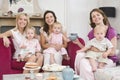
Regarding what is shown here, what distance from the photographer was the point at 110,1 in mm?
5332

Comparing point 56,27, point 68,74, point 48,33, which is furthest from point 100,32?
point 68,74

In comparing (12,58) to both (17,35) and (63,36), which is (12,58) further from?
(63,36)

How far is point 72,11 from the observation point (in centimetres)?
569

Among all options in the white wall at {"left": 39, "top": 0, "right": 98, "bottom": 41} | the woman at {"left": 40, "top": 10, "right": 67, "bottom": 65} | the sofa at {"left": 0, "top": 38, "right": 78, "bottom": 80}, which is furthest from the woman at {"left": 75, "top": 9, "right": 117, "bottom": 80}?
the white wall at {"left": 39, "top": 0, "right": 98, "bottom": 41}

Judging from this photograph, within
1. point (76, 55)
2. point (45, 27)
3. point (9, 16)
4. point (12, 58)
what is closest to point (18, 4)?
point (9, 16)

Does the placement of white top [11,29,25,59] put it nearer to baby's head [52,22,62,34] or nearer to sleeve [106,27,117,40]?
baby's head [52,22,62,34]

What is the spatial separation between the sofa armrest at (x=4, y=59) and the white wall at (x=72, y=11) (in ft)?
7.87

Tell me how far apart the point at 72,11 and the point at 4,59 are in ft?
8.85

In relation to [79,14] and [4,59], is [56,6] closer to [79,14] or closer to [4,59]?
[79,14]

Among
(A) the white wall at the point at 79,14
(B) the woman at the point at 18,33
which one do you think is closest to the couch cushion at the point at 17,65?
(B) the woman at the point at 18,33

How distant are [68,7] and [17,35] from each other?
224cm

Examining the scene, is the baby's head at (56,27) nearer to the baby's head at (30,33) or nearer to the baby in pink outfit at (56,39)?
the baby in pink outfit at (56,39)

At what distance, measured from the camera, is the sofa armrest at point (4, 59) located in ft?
10.9

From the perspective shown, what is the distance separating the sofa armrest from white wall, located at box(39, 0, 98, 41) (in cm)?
240
